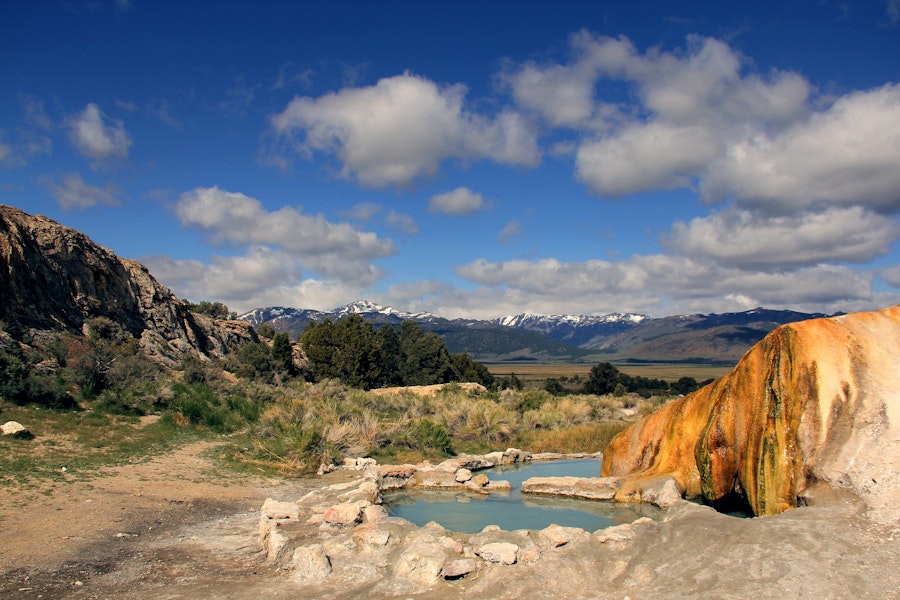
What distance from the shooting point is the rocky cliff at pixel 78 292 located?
27.2 metres

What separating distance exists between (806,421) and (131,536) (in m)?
10.9

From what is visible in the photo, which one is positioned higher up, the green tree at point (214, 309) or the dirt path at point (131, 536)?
the green tree at point (214, 309)

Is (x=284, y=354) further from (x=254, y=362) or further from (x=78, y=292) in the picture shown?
(x=78, y=292)

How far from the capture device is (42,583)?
24.2 ft

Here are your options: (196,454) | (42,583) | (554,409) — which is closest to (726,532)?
(42,583)

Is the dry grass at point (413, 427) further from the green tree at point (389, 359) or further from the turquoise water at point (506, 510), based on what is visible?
the green tree at point (389, 359)

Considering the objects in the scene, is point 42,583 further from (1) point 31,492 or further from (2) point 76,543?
(1) point 31,492

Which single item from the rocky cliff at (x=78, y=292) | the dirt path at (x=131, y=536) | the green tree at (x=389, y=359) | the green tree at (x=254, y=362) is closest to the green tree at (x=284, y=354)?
the green tree at (x=254, y=362)

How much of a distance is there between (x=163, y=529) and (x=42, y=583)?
2.88m

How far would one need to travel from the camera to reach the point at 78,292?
32.3 metres

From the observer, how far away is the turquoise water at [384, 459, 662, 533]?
37.5 feet

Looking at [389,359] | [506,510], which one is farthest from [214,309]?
[506,510]

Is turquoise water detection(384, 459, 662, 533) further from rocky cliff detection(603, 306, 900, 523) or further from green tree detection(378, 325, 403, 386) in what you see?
green tree detection(378, 325, 403, 386)

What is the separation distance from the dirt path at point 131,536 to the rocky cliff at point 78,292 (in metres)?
16.3
